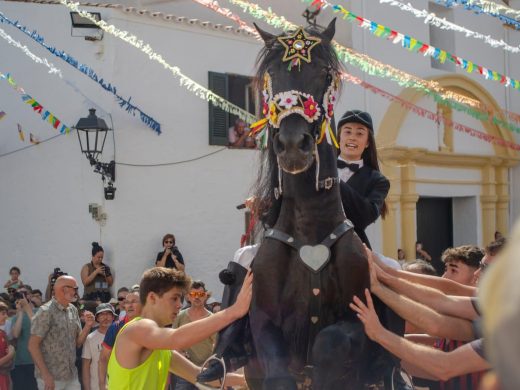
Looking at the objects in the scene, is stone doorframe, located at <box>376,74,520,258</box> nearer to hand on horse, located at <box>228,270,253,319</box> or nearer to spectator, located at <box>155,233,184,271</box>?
spectator, located at <box>155,233,184,271</box>

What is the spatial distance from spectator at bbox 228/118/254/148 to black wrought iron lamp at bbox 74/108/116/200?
7.40ft

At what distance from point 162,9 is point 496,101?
7676 millimetres

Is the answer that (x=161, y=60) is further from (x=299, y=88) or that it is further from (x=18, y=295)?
(x=299, y=88)

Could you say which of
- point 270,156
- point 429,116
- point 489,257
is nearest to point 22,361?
point 489,257

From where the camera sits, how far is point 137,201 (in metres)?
11.8

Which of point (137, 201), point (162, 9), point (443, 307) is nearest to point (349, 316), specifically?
point (443, 307)

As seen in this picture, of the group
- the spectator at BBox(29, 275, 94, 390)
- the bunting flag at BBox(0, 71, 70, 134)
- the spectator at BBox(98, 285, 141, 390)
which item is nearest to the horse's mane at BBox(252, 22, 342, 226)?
the spectator at BBox(98, 285, 141, 390)

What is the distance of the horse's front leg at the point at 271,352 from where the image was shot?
10.6ft

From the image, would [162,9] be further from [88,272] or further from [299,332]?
[299,332]

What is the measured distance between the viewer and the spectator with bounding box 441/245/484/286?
196 inches

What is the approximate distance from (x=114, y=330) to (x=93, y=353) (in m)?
1.32

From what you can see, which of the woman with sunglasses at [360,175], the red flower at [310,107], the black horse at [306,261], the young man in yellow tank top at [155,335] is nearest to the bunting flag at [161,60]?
the woman with sunglasses at [360,175]

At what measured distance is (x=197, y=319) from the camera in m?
7.20

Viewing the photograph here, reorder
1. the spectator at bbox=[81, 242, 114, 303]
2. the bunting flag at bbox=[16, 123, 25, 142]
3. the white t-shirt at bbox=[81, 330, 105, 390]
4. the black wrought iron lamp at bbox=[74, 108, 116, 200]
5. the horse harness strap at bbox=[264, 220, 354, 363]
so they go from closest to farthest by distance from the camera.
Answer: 1. the horse harness strap at bbox=[264, 220, 354, 363]
2. the white t-shirt at bbox=[81, 330, 105, 390]
3. the spectator at bbox=[81, 242, 114, 303]
4. the black wrought iron lamp at bbox=[74, 108, 116, 200]
5. the bunting flag at bbox=[16, 123, 25, 142]
